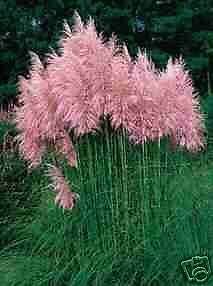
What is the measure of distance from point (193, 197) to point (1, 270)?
1.42m

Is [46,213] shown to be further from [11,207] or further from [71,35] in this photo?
[71,35]

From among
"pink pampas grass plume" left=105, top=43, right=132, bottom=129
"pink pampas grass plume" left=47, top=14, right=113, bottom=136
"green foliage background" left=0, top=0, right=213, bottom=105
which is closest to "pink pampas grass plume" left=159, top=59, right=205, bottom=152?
"pink pampas grass plume" left=105, top=43, right=132, bottom=129

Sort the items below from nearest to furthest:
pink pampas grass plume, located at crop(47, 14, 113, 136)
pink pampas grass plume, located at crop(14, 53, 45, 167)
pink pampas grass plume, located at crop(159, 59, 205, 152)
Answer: pink pampas grass plume, located at crop(47, 14, 113, 136) < pink pampas grass plume, located at crop(159, 59, 205, 152) < pink pampas grass plume, located at crop(14, 53, 45, 167)

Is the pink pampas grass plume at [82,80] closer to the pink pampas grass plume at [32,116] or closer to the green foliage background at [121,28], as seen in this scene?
the pink pampas grass plume at [32,116]

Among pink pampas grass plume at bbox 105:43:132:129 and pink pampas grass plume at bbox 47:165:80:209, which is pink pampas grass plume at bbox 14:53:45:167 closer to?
pink pampas grass plume at bbox 47:165:80:209

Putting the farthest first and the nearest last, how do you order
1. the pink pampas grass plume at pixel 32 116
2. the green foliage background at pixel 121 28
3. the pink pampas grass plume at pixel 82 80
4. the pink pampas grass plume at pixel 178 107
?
the green foliage background at pixel 121 28 → the pink pampas grass plume at pixel 32 116 → the pink pampas grass plume at pixel 178 107 → the pink pampas grass plume at pixel 82 80

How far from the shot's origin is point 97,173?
511 centimetres

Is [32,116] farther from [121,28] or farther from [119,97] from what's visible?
[121,28]

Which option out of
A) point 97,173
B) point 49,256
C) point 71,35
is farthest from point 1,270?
point 71,35

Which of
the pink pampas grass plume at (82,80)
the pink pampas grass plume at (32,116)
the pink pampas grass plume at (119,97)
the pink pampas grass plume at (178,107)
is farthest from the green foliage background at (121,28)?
the pink pampas grass plume at (119,97)

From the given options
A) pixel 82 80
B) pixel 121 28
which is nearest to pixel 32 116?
pixel 82 80

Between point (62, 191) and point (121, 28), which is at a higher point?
point (121, 28)

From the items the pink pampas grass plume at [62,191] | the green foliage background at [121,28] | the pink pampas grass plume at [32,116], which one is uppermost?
the green foliage background at [121,28]

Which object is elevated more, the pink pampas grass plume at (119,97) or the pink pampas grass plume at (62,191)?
the pink pampas grass plume at (119,97)
